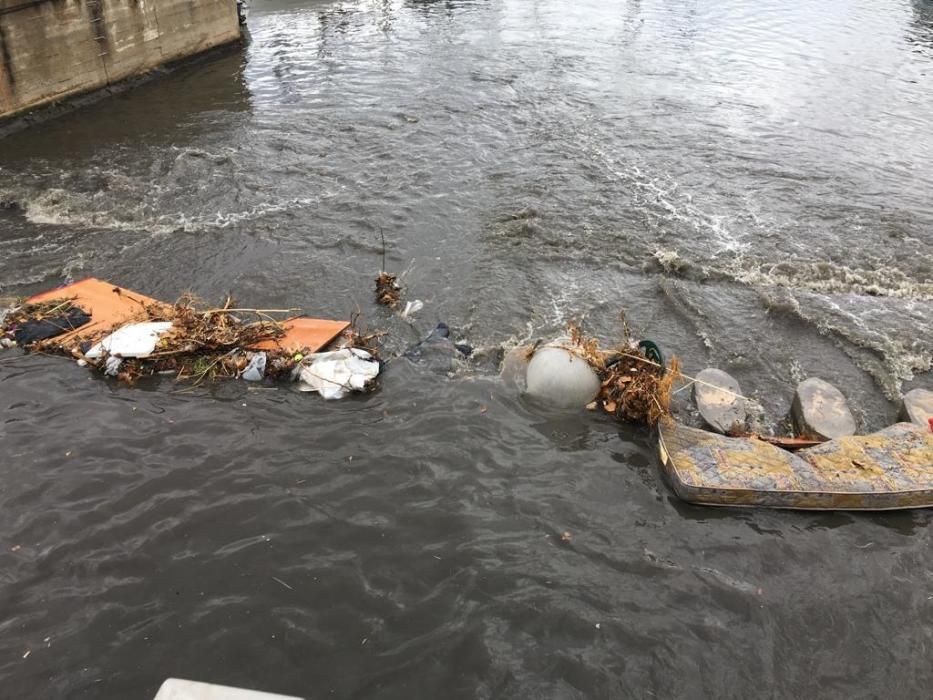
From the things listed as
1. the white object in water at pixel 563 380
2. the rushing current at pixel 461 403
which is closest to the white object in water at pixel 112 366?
the rushing current at pixel 461 403

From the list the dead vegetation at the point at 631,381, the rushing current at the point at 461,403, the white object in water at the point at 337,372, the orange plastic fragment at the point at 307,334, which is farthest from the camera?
the orange plastic fragment at the point at 307,334

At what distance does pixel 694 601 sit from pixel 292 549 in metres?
3.55

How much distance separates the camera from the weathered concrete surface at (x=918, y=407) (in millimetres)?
6969

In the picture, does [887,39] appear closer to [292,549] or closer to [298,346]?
[298,346]

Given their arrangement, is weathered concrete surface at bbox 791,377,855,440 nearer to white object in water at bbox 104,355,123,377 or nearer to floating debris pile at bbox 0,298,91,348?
white object in water at bbox 104,355,123,377

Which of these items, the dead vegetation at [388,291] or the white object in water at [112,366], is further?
the dead vegetation at [388,291]

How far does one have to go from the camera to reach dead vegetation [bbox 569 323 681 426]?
6.72m

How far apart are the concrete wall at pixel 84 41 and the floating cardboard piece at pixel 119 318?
8709 mm

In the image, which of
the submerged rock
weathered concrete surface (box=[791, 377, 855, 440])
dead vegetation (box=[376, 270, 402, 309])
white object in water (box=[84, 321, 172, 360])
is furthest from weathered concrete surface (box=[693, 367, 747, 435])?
white object in water (box=[84, 321, 172, 360])

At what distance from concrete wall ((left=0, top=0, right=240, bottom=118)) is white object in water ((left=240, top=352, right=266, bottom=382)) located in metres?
11.9

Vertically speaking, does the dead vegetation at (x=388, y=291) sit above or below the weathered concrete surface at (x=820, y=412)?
above

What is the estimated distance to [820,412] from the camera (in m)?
7.03

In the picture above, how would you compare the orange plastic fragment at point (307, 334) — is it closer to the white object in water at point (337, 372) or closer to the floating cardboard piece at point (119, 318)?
the floating cardboard piece at point (119, 318)

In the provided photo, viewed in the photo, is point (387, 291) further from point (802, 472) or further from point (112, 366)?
point (802, 472)
